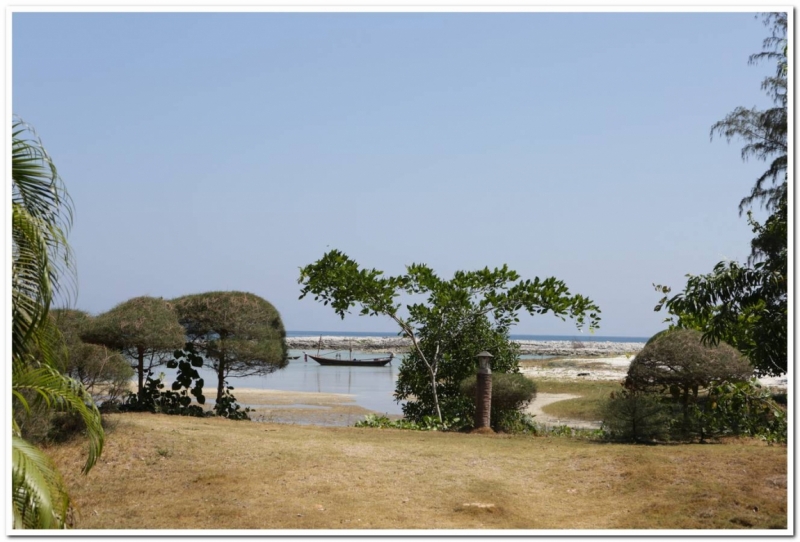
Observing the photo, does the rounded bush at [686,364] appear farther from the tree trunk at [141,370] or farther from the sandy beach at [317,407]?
the tree trunk at [141,370]

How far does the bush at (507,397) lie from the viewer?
551 inches

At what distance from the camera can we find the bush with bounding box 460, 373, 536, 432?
14.0 meters

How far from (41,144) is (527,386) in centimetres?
1032

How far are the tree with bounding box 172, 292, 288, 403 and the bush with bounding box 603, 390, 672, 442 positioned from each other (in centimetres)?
693

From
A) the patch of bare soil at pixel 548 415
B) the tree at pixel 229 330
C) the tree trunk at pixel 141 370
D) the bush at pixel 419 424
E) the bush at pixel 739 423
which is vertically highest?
the tree at pixel 229 330

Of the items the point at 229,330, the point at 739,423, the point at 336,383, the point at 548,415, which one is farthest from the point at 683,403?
the point at 336,383

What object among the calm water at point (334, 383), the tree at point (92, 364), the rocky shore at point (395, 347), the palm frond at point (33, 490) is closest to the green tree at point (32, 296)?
the palm frond at point (33, 490)

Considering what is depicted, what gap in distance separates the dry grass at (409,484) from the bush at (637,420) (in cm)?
53

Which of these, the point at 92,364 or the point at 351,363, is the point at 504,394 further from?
the point at 351,363

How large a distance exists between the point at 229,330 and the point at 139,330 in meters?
1.94

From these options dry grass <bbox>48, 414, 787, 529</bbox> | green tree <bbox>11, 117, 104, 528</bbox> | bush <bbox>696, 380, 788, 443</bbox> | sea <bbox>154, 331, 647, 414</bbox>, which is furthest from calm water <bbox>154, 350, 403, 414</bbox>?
green tree <bbox>11, 117, 104, 528</bbox>

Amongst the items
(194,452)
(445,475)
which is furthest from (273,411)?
(445,475)

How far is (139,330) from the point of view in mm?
13617

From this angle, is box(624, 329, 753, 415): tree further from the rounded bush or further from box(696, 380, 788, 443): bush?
box(696, 380, 788, 443): bush
